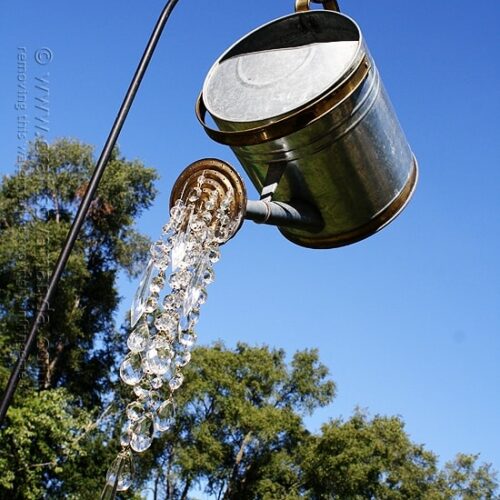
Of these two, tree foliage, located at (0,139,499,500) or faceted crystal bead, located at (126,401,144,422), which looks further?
tree foliage, located at (0,139,499,500)

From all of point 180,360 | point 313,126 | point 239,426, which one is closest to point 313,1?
point 313,126

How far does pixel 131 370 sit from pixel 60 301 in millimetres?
14902

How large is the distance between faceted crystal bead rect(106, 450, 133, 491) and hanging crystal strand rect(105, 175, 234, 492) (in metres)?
0.07

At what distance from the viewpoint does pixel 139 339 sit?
1875 millimetres

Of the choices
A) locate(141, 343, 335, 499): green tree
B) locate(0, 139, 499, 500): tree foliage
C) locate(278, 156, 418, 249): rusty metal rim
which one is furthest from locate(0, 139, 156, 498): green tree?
locate(278, 156, 418, 249): rusty metal rim

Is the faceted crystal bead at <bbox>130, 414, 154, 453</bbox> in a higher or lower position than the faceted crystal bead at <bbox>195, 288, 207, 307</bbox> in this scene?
lower

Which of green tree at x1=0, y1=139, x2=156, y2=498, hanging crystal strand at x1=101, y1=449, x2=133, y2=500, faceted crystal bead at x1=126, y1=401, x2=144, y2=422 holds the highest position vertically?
green tree at x1=0, y1=139, x2=156, y2=498

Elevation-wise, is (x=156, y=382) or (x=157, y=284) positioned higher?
(x=157, y=284)

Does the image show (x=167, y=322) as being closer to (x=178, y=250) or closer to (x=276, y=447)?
(x=178, y=250)

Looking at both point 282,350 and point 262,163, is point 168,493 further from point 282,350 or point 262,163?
point 262,163

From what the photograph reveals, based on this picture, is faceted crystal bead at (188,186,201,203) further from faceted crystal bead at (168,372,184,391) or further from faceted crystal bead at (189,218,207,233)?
faceted crystal bead at (168,372,184,391)

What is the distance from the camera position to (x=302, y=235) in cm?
245

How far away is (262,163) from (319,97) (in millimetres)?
331

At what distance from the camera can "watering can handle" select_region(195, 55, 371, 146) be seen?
199 centimetres
